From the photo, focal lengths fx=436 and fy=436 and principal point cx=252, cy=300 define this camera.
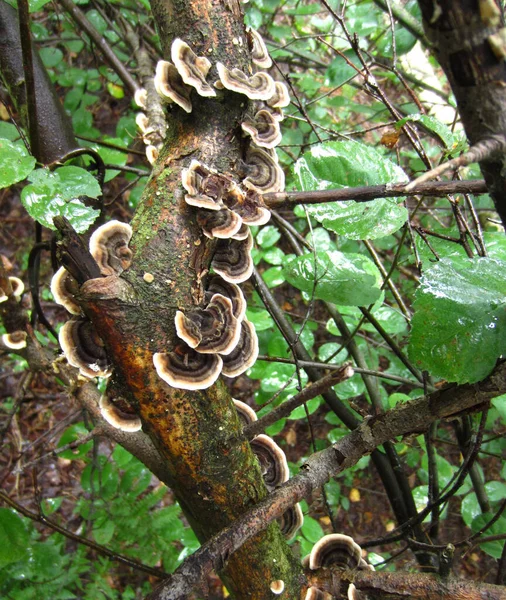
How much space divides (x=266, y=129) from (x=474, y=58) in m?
1.50

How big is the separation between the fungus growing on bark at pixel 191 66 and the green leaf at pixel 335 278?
872mm

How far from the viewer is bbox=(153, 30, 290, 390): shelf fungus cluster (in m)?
1.74

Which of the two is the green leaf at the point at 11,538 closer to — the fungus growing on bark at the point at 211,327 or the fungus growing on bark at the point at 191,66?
the fungus growing on bark at the point at 211,327

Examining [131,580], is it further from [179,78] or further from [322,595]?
[179,78]

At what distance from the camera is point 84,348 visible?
5.93 feet

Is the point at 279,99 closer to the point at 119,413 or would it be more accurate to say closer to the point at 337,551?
the point at 119,413

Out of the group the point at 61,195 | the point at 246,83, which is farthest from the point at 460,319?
the point at 61,195

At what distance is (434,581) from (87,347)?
1.73 metres

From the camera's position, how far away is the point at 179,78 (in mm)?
1918

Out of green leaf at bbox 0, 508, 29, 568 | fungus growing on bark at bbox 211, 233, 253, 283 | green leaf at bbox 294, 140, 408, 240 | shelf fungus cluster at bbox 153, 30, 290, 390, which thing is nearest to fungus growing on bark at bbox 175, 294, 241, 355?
shelf fungus cluster at bbox 153, 30, 290, 390

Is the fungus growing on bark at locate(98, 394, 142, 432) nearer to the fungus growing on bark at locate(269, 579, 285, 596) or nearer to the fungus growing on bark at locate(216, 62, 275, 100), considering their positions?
the fungus growing on bark at locate(269, 579, 285, 596)

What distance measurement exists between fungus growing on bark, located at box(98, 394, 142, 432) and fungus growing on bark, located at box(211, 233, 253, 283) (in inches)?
28.2

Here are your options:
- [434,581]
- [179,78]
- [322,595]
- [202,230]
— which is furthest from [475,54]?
[322,595]

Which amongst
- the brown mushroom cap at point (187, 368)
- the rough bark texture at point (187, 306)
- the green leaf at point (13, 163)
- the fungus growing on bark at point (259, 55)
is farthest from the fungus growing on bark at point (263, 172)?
the green leaf at point (13, 163)
